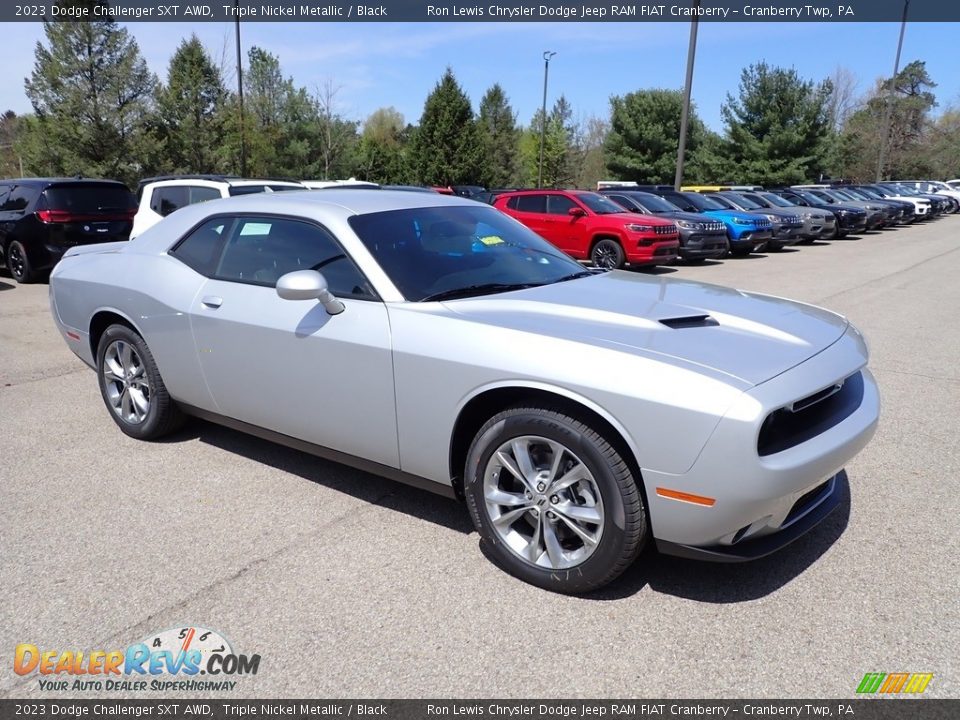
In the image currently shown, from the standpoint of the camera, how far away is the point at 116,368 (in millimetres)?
4754

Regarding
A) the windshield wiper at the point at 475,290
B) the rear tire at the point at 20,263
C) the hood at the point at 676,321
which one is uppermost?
the windshield wiper at the point at 475,290

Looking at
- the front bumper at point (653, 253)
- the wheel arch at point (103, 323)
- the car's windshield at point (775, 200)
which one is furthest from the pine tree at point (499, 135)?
the wheel arch at point (103, 323)

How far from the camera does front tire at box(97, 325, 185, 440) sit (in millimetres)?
4453

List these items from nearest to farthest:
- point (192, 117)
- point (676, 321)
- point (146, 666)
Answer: point (146, 666) < point (676, 321) < point (192, 117)

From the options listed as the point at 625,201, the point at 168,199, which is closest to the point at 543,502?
the point at 168,199

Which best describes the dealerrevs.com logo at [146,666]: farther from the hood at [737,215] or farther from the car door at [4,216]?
the hood at [737,215]

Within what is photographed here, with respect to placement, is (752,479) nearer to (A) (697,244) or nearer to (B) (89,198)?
(B) (89,198)

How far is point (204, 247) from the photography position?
4.23 metres

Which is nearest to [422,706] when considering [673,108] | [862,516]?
[862,516]

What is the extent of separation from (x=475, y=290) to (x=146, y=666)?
2.05 metres

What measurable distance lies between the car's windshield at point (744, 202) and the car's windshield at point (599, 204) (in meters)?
6.89

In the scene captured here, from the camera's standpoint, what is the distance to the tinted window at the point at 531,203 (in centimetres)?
1533

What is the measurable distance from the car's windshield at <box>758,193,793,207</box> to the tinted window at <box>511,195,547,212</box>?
9.66 m

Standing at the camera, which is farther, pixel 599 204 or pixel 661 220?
pixel 599 204
